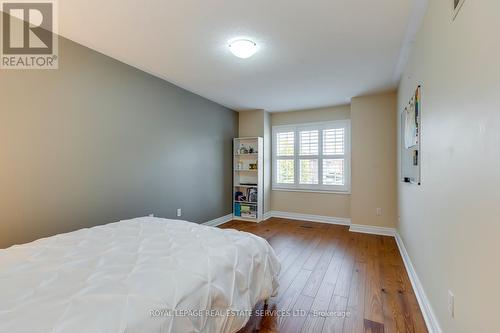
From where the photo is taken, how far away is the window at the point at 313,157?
15.6 ft

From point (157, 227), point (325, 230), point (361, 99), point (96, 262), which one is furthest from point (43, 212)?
point (361, 99)

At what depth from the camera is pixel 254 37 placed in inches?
91.5

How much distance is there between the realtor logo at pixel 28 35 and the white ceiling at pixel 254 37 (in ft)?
0.41

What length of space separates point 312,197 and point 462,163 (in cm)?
387

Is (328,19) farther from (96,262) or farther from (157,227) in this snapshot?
(96,262)

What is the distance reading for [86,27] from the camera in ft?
7.09

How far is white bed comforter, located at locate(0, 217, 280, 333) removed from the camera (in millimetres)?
909

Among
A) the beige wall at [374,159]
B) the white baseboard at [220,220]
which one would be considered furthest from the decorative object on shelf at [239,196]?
the beige wall at [374,159]

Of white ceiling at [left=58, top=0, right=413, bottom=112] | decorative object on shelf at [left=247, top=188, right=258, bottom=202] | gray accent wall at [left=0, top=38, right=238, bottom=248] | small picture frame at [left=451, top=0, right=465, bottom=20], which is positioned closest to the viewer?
small picture frame at [left=451, top=0, right=465, bottom=20]

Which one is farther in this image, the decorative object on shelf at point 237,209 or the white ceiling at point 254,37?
the decorative object on shelf at point 237,209

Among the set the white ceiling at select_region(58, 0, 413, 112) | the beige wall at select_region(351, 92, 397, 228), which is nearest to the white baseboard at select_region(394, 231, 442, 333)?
the beige wall at select_region(351, 92, 397, 228)

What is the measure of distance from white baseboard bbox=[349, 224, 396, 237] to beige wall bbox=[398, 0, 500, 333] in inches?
86.1

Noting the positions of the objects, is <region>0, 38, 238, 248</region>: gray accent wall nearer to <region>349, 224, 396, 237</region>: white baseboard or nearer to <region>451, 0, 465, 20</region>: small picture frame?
<region>349, 224, 396, 237</region>: white baseboard

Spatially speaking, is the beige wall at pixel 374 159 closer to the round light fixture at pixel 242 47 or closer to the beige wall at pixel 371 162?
the beige wall at pixel 371 162
